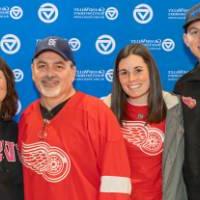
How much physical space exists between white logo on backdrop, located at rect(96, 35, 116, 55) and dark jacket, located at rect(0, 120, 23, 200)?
110cm

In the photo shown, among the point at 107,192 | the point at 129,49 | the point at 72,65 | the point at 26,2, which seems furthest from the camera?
the point at 26,2

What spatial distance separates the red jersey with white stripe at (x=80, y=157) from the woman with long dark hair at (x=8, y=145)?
153 mm

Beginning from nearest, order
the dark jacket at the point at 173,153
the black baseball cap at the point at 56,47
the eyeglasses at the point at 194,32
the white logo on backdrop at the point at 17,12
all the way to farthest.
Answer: the black baseball cap at the point at 56,47 → the dark jacket at the point at 173,153 → the eyeglasses at the point at 194,32 → the white logo on backdrop at the point at 17,12

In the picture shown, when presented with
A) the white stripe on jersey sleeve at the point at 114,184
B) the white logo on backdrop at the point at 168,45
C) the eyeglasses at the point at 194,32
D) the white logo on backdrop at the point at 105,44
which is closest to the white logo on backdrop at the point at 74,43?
the white logo on backdrop at the point at 105,44

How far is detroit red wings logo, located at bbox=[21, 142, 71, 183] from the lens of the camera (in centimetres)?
182

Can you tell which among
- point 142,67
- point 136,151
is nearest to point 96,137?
point 136,151

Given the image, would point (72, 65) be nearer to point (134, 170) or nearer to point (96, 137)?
point (96, 137)

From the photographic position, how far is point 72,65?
196 cm

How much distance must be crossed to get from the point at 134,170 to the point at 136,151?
0.29ft

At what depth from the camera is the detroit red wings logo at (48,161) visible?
5.98 ft

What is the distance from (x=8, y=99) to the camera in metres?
2.13

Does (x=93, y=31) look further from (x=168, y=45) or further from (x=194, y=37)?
(x=194, y=37)

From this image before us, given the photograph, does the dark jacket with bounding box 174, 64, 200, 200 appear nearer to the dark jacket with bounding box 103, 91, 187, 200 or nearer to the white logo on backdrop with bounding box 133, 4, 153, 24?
the dark jacket with bounding box 103, 91, 187, 200

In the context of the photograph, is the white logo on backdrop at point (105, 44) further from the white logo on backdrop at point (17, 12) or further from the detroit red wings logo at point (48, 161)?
the detroit red wings logo at point (48, 161)
